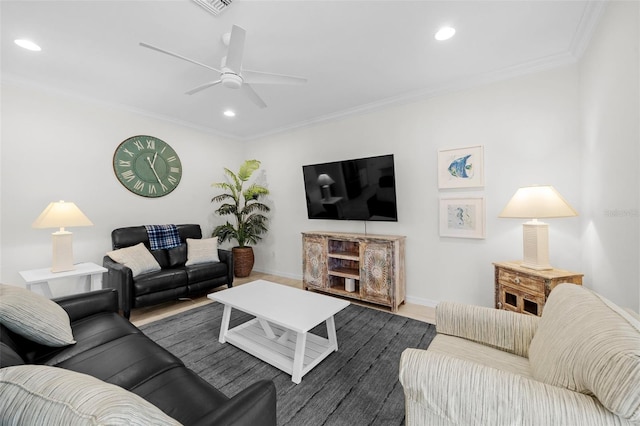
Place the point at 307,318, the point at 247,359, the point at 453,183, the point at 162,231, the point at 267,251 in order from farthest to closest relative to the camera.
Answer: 1. the point at 267,251
2. the point at 162,231
3. the point at 453,183
4. the point at 247,359
5. the point at 307,318

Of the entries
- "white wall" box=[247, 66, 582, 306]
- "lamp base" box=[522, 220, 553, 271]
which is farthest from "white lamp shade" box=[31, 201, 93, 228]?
"lamp base" box=[522, 220, 553, 271]

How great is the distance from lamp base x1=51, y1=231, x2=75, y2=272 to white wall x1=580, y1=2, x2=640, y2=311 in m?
4.58

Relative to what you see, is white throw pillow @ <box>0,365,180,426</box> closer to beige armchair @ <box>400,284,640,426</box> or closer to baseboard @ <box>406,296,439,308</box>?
beige armchair @ <box>400,284,640,426</box>

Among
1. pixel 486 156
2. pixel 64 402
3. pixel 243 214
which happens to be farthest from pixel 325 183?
pixel 64 402

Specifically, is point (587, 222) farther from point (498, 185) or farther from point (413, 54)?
point (413, 54)

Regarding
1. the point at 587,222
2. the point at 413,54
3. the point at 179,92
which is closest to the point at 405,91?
the point at 413,54

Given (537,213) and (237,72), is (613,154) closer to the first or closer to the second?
(537,213)

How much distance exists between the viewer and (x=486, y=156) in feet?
9.46

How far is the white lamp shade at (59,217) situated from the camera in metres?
2.62

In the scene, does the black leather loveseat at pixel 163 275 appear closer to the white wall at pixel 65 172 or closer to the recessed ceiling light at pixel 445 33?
the white wall at pixel 65 172

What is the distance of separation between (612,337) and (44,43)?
4020 millimetres

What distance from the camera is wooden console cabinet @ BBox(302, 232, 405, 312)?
3158 millimetres

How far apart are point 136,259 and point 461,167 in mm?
3941

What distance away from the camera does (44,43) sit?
2283mm
